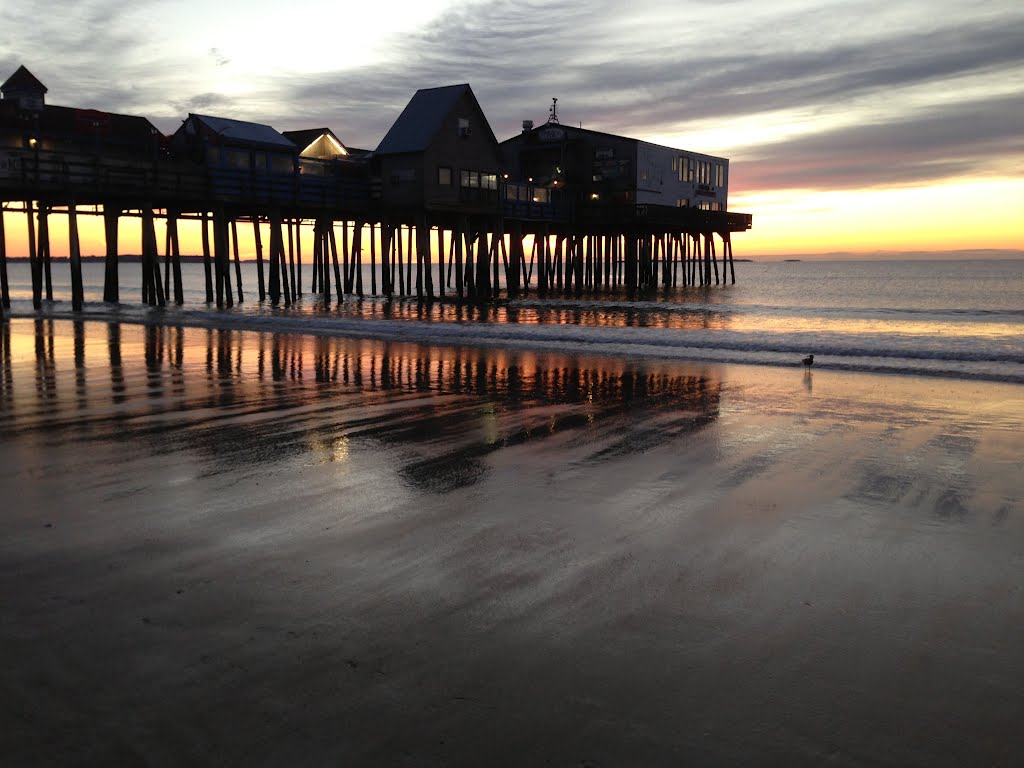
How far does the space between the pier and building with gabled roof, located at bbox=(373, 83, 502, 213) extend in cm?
8

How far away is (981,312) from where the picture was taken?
4959cm

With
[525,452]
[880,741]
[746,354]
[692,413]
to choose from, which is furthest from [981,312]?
[880,741]

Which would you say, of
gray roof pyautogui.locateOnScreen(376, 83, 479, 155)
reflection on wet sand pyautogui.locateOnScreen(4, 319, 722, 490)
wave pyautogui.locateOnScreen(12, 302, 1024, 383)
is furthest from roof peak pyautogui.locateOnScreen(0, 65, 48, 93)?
reflection on wet sand pyautogui.locateOnScreen(4, 319, 722, 490)

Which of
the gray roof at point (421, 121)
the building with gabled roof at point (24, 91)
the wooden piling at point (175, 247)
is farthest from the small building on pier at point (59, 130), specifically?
the gray roof at point (421, 121)

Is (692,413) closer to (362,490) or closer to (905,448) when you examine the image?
(905,448)

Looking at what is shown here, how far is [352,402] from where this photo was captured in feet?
38.4

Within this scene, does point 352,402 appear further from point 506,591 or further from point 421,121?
point 421,121

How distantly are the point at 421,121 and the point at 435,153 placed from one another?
2027mm

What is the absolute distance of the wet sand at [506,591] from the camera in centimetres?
343

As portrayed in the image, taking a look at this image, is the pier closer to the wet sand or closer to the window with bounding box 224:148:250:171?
the window with bounding box 224:148:250:171

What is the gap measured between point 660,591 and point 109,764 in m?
2.89

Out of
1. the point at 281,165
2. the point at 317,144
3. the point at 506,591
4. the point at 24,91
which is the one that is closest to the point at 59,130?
the point at 24,91

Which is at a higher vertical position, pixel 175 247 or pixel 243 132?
pixel 243 132

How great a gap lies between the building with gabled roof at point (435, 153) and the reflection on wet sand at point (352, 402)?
84.2 feet
